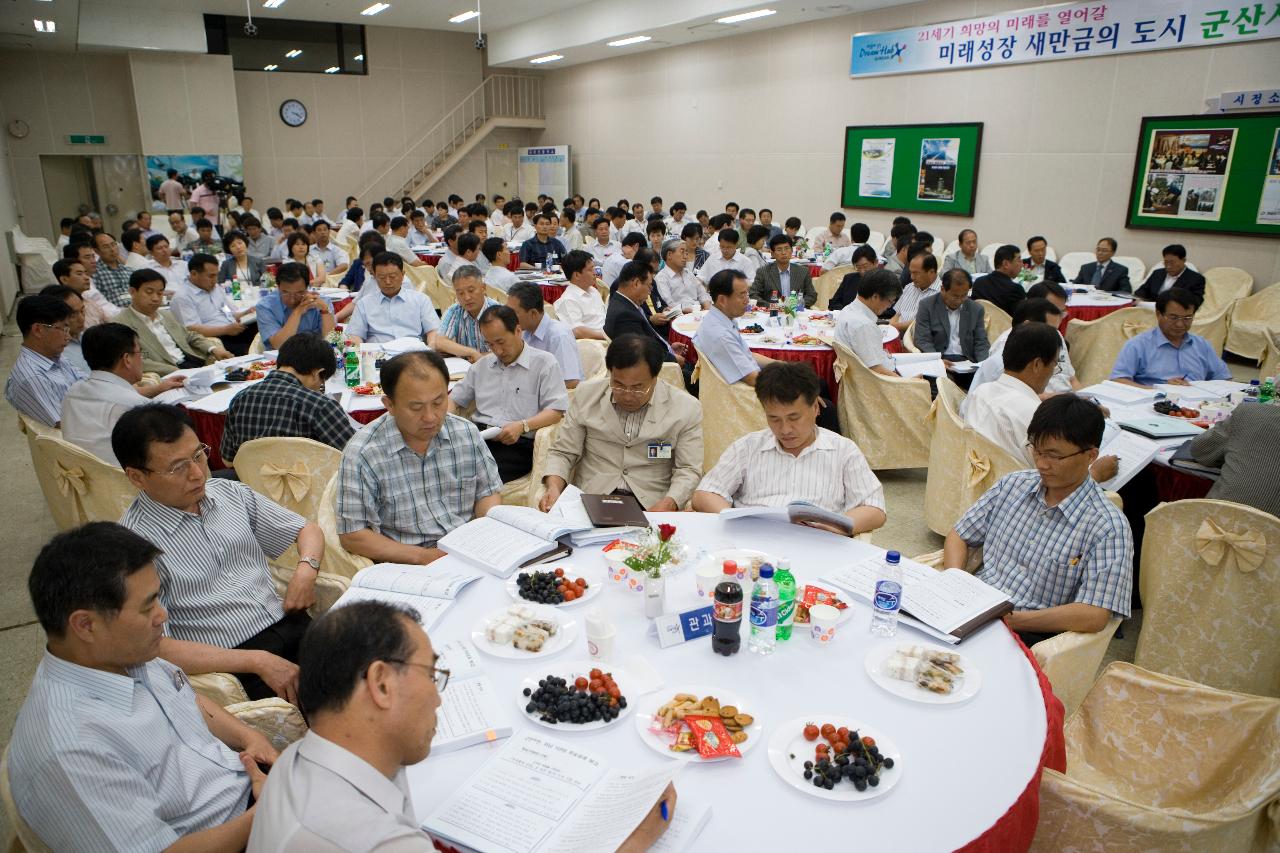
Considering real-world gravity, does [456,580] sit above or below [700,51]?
below

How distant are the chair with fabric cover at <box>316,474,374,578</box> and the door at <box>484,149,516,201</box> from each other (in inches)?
652

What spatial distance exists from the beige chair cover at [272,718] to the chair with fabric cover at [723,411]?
9.92 ft

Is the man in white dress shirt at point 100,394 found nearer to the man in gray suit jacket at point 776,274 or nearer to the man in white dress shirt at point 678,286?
the man in white dress shirt at point 678,286

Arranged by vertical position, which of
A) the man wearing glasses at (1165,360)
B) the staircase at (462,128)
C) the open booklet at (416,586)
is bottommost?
the open booklet at (416,586)

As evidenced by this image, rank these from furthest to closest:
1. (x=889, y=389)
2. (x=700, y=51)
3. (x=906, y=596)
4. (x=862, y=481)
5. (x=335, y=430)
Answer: (x=700, y=51) < (x=889, y=389) < (x=335, y=430) < (x=862, y=481) < (x=906, y=596)

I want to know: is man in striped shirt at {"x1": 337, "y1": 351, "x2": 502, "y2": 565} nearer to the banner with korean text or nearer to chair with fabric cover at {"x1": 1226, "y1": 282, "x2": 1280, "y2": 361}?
chair with fabric cover at {"x1": 1226, "y1": 282, "x2": 1280, "y2": 361}

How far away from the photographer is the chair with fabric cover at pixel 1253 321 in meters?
7.48

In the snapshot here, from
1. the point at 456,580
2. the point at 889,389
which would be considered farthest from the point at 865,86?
the point at 456,580

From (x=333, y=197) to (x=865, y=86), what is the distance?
37.4ft

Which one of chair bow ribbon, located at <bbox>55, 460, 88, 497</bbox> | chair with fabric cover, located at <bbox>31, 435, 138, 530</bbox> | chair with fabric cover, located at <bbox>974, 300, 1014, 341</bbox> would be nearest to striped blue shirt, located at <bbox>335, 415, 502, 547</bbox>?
chair with fabric cover, located at <bbox>31, 435, 138, 530</bbox>

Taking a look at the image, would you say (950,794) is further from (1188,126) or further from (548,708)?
(1188,126)

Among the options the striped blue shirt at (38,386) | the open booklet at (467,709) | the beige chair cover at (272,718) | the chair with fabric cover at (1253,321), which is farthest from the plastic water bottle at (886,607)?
the chair with fabric cover at (1253,321)

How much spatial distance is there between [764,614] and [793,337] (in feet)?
13.7

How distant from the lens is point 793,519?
2.58 metres
